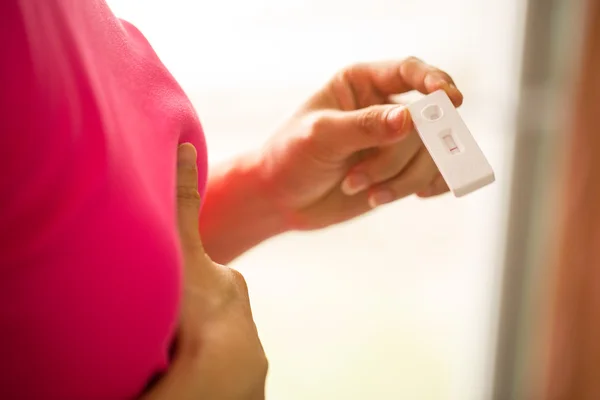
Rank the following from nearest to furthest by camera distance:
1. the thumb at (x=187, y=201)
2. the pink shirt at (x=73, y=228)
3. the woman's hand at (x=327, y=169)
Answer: the pink shirt at (x=73, y=228), the thumb at (x=187, y=201), the woman's hand at (x=327, y=169)

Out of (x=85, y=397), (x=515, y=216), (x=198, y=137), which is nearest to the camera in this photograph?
(x=85, y=397)

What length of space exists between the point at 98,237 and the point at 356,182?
0.39m

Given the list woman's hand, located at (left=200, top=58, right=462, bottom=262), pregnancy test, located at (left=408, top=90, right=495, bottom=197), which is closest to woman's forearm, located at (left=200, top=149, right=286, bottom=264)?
woman's hand, located at (left=200, top=58, right=462, bottom=262)

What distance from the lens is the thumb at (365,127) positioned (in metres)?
0.47

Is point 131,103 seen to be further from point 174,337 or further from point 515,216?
point 515,216

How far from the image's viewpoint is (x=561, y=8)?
71 centimetres

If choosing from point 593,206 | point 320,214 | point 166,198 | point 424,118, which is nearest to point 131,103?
point 166,198

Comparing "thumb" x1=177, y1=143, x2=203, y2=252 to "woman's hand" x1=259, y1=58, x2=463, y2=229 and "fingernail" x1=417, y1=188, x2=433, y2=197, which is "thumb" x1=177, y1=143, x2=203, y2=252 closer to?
"woman's hand" x1=259, y1=58, x2=463, y2=229

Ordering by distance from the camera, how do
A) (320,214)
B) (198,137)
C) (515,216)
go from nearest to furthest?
Answer: (198,137) → (320,214) → (515,216)

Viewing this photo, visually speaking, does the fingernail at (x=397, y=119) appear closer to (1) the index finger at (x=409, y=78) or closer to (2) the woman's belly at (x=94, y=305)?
(1) the index finger at (x=409, y=78)

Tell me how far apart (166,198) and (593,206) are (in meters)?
0.60

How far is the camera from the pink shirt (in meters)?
0.21

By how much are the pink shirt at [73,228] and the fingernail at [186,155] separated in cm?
6

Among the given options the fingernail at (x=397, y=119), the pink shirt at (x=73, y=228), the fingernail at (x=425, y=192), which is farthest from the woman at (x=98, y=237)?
the fingernail at (x=425, y=192)
